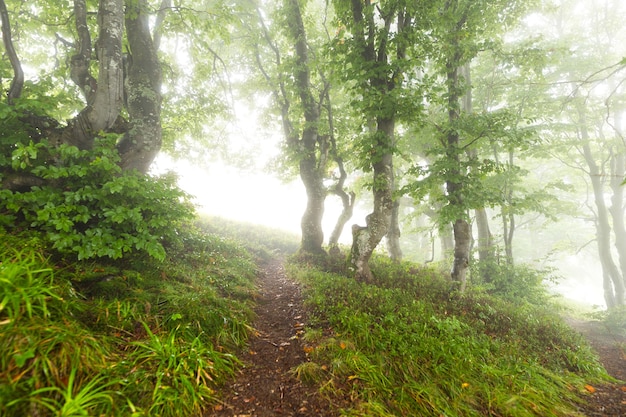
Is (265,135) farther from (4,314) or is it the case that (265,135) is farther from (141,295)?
(4,314)

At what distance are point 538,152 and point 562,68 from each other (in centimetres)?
539

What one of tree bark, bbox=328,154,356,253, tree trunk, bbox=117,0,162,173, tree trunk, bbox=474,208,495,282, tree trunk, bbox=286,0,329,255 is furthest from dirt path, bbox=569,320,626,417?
tree trunk, bbox=117,0,162,173

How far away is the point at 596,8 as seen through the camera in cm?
1511

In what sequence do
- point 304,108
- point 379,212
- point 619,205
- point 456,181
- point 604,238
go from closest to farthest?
point 456,181 → point 379,212 → point 304,108 → point 619,205 → point 604,238

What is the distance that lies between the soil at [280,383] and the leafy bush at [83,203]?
2.27 meters

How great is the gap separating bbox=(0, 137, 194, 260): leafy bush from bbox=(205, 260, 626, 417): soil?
2270mm

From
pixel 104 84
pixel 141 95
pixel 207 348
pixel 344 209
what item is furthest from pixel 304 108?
pixel 207 348

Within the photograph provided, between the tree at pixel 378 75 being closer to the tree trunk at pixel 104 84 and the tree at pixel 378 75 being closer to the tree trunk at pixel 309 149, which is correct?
A: the tree trunk at pixel 309 149

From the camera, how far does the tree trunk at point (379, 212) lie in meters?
7.72

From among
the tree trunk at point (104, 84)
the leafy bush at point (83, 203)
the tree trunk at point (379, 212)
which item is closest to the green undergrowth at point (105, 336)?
the leafy bush at point (83, 203)

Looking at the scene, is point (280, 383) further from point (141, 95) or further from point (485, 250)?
point (485, 250)

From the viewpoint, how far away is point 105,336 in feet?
10.5

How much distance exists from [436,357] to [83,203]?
20.5 ft

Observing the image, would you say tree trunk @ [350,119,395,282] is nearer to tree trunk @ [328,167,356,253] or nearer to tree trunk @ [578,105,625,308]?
tree trunk @ [328,167,356,253]
